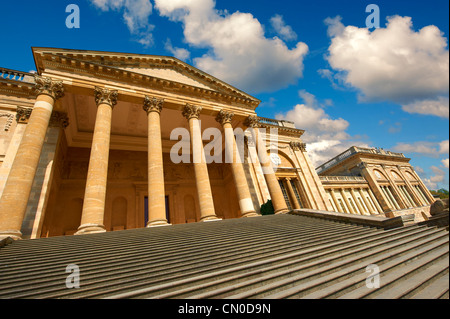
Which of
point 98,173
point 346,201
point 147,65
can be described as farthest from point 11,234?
point 346,201

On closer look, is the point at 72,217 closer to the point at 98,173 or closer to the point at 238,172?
the point at 98,173

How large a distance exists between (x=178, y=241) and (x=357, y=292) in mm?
5060

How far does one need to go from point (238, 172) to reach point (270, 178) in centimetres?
270

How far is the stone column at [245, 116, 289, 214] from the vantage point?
14102mm

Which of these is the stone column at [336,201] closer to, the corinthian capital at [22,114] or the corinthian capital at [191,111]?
the corinthian capital at [191,111]

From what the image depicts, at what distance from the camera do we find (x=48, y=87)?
1102 centimetres

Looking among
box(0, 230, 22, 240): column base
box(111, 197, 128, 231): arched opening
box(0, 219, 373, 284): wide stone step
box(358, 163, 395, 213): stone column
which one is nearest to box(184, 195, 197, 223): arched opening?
box(111, 197, 128, 231): arched opening

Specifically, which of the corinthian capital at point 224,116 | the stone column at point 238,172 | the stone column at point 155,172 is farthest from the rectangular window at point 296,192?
the stone column at point 155,172

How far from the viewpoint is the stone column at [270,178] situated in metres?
14.1

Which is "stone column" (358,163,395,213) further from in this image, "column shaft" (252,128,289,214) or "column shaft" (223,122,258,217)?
"column shaft" (223,122,258,217)

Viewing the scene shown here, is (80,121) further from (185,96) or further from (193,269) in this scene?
(193,269)

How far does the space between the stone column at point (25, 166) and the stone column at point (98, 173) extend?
6.92ft

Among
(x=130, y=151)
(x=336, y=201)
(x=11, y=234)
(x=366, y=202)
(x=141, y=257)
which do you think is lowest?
(x=141, y=257)

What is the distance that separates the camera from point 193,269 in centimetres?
443
